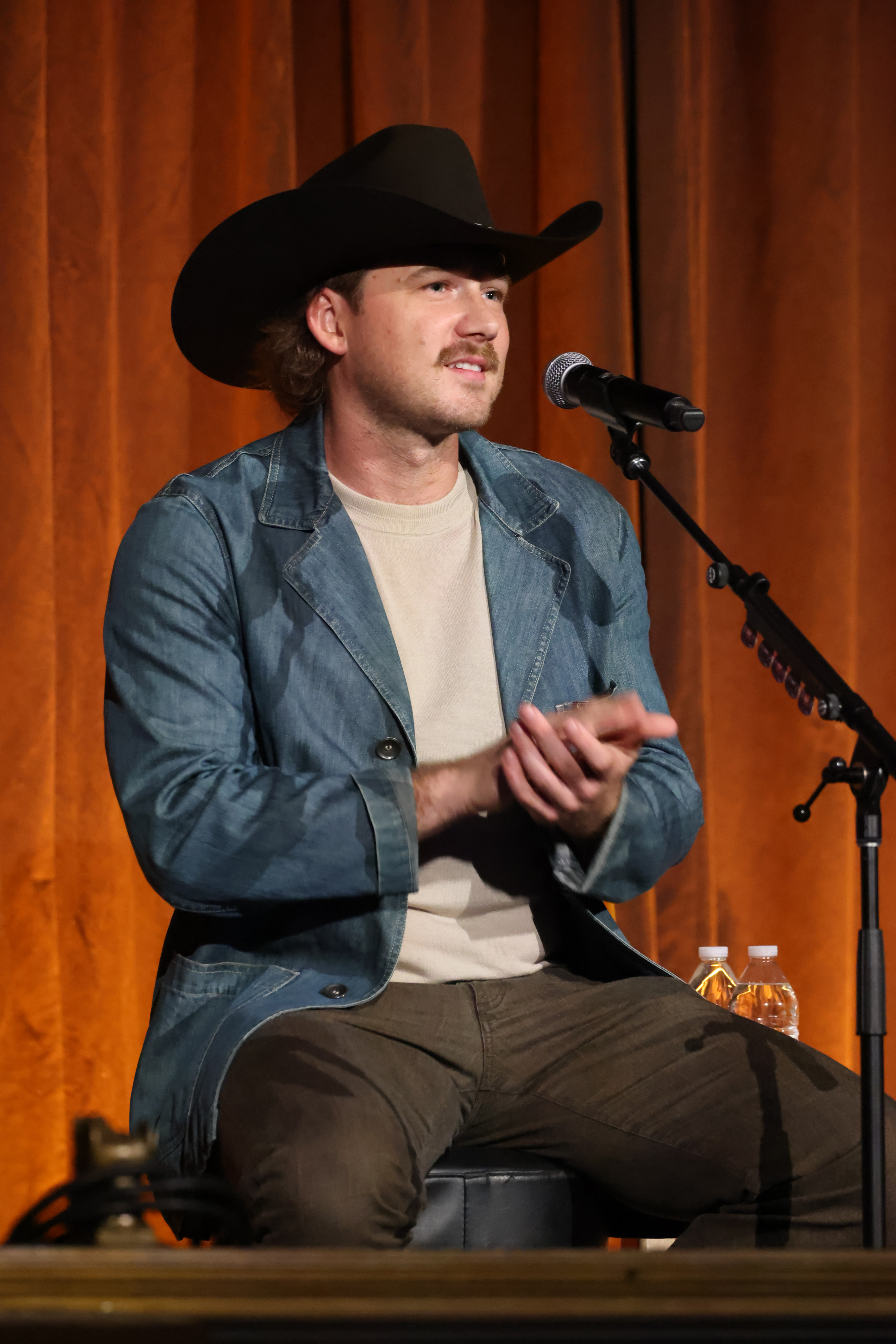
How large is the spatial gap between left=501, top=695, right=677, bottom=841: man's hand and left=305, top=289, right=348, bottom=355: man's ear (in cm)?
85

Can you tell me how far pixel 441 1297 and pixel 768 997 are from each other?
2.38 metres

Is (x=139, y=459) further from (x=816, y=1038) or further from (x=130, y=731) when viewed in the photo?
(x=816, y=1038)

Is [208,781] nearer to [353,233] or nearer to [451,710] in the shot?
[451,710]

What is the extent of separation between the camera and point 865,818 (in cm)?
128

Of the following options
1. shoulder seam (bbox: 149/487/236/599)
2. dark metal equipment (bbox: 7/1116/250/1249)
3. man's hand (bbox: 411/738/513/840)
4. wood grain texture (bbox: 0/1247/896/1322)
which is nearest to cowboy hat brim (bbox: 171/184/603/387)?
shoulder seam (bbox: 149/487/236/599)

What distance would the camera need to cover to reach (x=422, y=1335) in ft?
2.32

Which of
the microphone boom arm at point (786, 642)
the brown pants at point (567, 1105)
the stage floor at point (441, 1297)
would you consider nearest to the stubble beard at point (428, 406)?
the microphone boom arm at point (786, 642)

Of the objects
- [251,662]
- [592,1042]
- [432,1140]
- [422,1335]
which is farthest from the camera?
[251,662]

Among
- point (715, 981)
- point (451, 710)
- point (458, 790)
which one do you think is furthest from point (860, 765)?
point (715, 981)

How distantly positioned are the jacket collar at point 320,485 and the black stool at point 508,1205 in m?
0.85

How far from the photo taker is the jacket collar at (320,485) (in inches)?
73.2

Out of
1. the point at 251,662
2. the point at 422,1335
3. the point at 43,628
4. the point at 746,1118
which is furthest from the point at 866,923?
the point at 43,628

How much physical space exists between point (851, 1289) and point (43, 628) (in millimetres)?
2172

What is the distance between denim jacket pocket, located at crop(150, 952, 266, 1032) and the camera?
64.5 inches
